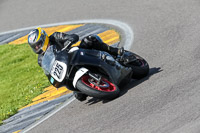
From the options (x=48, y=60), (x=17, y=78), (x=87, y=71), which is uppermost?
(x=87, y=71)

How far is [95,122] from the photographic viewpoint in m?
6.60

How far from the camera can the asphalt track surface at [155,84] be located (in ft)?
19.3

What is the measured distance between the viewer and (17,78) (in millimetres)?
10992

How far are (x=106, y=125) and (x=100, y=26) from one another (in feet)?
19.4

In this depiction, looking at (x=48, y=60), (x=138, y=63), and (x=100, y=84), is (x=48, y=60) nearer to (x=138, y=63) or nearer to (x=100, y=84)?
(x=100, y=84)

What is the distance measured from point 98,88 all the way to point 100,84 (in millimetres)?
79

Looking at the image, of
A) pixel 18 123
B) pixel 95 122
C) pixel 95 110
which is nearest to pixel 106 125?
pixel 95 122

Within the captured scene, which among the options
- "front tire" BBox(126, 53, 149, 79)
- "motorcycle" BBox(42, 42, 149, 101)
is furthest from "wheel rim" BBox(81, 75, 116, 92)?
"front tire" BBox(126, 53, 149, 79)

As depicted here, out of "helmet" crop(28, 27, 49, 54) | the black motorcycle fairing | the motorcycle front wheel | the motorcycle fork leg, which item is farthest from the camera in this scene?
"helmet" crop(28, 27, 49, 54)

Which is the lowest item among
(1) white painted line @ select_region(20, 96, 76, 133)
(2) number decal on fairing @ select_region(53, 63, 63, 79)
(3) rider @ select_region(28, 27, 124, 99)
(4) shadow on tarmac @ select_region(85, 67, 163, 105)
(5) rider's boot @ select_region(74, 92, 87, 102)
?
(1) white painted line @ select_region(20, 96, 76, 133)

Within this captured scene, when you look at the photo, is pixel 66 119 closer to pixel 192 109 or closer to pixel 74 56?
pixel 74 56

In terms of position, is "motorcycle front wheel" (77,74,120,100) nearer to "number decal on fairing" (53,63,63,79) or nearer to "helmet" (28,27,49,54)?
"number decal on fairing" (53,63,63,79)

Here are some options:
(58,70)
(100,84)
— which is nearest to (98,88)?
(100,84)

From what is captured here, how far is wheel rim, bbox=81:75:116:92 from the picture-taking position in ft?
22.8
